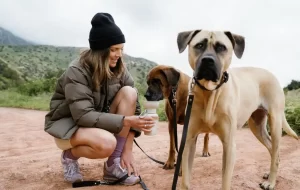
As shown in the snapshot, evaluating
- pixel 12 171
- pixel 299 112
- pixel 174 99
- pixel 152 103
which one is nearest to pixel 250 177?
pixel 174 99

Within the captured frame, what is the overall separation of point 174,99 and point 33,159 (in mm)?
2281

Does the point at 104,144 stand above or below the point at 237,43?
below

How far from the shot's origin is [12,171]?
4.91m

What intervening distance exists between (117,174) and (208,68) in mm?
1674

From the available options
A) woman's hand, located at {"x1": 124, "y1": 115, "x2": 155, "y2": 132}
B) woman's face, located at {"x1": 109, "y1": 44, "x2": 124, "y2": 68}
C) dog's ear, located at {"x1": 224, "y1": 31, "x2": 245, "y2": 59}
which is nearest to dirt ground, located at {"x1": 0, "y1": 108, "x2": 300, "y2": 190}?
woman's hand, located at {"x1": 124, "y1": 115, "x2": 155, "y2": 132}

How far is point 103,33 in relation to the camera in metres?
3.94

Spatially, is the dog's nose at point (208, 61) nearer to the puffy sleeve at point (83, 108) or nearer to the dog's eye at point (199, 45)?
the dog's eye at point (199, 45)

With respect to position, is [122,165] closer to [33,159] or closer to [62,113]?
[62,113]

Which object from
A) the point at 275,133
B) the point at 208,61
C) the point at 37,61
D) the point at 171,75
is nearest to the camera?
the point at 208,61

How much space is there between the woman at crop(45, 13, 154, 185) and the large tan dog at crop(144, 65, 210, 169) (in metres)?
0.77

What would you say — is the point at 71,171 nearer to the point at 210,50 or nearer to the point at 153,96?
the point at 153,96

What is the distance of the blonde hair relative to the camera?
156 inches

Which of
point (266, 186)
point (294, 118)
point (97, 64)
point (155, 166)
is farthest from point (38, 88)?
point (266, 186)

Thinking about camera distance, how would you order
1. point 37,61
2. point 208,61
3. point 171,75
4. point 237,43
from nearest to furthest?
1. point 208,61
2. point 237,43
3. point 171,75
4. point 37,61
